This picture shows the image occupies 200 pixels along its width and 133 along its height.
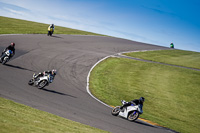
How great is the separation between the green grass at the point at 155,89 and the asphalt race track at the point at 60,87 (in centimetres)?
166

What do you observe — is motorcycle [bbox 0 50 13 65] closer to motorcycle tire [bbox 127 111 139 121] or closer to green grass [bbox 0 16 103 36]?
motorcycle tire [bbox 127 111 139 121]

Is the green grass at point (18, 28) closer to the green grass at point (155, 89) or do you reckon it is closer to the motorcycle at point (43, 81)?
the green grass at point (155, 89)

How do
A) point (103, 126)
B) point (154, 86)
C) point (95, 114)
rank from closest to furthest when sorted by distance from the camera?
point (103, 126), point (95, 114), point (154, 86)

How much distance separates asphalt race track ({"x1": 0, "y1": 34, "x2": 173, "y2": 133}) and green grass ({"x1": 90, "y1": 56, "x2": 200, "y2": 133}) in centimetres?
166

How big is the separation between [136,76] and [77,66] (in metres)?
6.08

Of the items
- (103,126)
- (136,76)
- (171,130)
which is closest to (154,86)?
(136,76)

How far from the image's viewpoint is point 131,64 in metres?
30.2

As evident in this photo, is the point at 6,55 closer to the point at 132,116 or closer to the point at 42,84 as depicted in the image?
the point at 42,84

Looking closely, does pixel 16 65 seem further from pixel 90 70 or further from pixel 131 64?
pixel 131 64

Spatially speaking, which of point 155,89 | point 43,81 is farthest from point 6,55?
point 155,89

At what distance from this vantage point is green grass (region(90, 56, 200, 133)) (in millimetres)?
16312

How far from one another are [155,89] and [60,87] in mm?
8856

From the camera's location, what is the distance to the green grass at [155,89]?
16312mm

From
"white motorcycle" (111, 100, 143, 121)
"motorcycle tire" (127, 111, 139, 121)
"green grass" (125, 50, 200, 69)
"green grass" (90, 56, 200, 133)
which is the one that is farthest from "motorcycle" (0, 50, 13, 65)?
"green grass" (125, 50, 200, 69)
